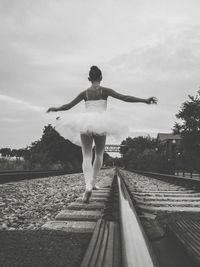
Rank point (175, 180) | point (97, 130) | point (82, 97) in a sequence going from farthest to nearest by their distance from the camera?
point (175, 180), point (82, 97), point (97, 130)

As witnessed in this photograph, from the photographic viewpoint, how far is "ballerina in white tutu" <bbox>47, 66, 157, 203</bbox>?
16.1 feet

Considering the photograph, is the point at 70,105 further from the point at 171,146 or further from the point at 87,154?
the point at 171,146

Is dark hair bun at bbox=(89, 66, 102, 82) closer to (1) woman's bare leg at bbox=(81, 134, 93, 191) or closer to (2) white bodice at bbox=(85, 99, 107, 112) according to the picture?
(2) white bodice at bbox=(85, 99, 107, 112)

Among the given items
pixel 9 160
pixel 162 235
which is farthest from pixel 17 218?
pixel 9 160

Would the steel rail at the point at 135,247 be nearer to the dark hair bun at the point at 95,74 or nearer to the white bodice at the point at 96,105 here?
the white bodice at the point at 96,105

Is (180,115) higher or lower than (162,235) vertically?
higher

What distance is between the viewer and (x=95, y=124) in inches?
192

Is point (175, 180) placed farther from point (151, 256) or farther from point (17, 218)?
point (151, 256)

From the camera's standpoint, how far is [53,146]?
64500 millimetres

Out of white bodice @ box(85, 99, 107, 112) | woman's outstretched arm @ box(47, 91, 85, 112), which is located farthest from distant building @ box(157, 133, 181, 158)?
white bodice @ box(85, 99, 107, 112)

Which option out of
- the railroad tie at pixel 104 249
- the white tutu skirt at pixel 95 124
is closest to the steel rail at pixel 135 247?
the railroad tie at pixel 104 249

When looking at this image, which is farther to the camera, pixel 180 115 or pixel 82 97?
pixel 180 115

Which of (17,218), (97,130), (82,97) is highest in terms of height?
(82,97)

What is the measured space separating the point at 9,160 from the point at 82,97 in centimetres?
2956
